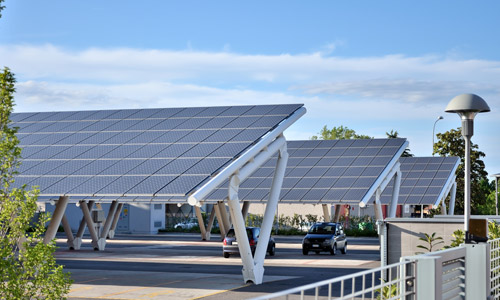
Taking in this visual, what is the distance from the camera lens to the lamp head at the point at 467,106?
48.3 feet

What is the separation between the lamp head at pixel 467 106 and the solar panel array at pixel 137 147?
9616 mm

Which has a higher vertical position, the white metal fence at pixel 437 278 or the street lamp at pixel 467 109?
the street lamp at pixel 467 109

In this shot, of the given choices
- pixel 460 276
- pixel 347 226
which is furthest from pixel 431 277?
pixel 347 226

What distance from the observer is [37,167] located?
1021 inches

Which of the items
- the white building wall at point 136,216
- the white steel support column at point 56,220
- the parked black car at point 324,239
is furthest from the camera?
the white building wall at point 136,216

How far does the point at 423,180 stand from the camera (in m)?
57.8

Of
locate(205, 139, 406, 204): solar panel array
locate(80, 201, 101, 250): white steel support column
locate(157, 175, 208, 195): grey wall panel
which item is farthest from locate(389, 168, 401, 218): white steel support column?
locate(157, 175, 208, 195): grey wall panel

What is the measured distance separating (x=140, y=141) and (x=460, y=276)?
702 inches

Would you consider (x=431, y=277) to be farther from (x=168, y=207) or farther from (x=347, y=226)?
(x=168, y=207)

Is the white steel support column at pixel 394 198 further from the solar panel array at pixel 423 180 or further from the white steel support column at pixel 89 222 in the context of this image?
the white steel support column at pixel 89 222

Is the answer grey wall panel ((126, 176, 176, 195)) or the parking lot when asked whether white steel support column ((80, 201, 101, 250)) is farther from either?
grey wall panel ((126, 176, 176, 195))

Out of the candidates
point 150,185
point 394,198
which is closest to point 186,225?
point 394,198

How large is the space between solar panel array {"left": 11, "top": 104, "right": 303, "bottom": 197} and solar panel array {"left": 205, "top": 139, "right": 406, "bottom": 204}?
8089 mm

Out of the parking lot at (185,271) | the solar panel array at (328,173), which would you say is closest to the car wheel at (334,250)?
the parking lot at (185,271)
